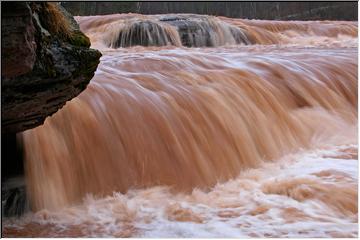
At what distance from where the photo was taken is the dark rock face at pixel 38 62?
1458 millimetres

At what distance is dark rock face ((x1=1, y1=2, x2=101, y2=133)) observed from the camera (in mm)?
1458

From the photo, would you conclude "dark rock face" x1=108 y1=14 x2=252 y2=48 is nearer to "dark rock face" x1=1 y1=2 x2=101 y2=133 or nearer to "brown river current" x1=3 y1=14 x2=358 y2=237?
"brown river current" x1=3 y1=14 x2=358 y2=237

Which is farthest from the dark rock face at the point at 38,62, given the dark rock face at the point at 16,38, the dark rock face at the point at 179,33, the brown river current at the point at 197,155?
the dark rock face at the point at 179,33

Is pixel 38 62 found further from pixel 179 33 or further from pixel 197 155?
pixel 179 33

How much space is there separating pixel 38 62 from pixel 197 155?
159 cm

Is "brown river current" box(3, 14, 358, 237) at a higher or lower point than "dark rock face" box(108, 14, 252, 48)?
lower

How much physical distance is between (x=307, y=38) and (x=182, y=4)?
7.72 m

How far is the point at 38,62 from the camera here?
171 centimetres

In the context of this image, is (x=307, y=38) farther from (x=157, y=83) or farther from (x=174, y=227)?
(x=174, y=227)

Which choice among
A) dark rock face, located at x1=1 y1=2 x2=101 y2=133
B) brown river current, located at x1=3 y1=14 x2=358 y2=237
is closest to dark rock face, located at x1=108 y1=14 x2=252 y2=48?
brown river current, located at x1=3 y1=14 x2=358 y2=237

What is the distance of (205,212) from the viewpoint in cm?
242

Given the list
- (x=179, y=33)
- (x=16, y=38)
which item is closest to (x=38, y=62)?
(x=16, y=38)

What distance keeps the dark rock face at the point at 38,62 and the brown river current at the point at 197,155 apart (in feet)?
1.72

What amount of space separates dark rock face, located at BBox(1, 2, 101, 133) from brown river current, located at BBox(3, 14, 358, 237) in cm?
52
